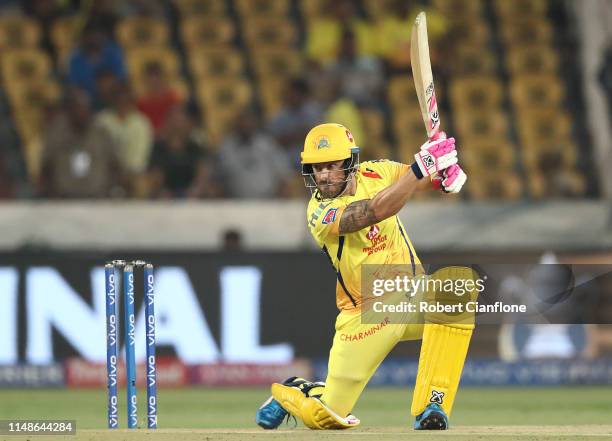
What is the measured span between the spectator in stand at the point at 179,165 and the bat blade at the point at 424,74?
6.01 m

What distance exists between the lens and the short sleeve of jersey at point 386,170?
8.12 meters

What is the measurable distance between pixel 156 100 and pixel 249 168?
150 centimetres

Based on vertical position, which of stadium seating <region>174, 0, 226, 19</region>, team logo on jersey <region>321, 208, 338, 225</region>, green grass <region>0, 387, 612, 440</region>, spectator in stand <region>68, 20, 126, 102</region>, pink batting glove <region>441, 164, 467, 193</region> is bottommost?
green grass <region>0, 387, 612, 440</region>

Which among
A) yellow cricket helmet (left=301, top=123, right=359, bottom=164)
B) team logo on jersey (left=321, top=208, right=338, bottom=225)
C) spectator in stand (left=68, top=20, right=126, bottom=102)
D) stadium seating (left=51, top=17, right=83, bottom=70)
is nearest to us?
team logo on jersey (left=321, top=208, right=338, bottom=225)

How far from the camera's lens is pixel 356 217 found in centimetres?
759

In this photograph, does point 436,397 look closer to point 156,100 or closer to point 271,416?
point 271,416

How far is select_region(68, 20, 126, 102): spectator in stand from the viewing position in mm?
14875

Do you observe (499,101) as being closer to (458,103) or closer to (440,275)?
(458,103)

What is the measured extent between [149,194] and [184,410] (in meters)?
3.28

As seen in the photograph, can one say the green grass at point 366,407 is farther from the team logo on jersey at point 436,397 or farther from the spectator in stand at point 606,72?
the spectator in stand at point 606,72

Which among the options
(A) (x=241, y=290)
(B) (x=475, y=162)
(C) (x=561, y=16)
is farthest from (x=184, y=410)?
(C) (x=561, y=16)

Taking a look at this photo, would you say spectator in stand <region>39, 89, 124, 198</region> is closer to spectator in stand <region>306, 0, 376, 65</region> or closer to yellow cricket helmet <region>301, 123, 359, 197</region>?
spectator in stand <region>306, 0, 376, 65</region>

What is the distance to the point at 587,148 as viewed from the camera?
15344 millimetres

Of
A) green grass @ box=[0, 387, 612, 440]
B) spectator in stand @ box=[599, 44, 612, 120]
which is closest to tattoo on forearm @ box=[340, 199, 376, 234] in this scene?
green grass @ box=[0, 387, 612, 440]
